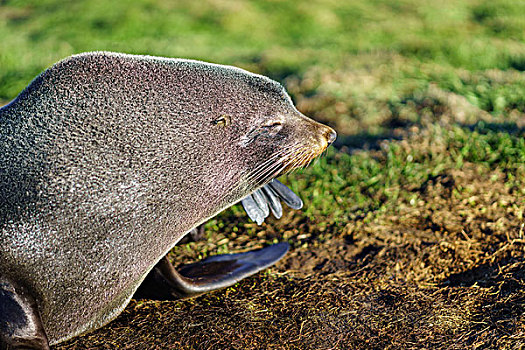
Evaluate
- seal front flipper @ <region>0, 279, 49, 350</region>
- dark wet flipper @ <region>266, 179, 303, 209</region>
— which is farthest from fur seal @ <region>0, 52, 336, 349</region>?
dark wet flipper @ <region>266, 179, 303, 209</region>

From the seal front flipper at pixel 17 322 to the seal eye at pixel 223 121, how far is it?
1.24 meters

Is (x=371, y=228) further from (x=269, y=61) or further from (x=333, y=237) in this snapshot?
(x=269, y=61)

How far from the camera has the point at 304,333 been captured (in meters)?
2.97

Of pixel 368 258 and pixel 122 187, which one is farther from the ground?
pixel 122 187

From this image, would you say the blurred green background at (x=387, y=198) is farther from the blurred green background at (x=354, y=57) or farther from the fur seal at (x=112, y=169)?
the fur seal at (x=112, y=169)

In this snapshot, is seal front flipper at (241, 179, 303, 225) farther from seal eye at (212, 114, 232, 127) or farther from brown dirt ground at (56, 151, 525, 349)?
seal eye at (212, 114, 232, 127)

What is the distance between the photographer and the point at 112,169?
268cm

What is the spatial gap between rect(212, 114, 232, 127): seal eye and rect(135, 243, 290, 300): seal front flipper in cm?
80

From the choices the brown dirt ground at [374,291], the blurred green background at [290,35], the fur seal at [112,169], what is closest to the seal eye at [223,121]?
the fur seal at [112,169]

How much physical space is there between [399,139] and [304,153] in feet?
8.49

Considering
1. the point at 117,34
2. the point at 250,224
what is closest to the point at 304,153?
the point at 250,224

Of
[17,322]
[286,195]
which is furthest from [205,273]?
[17,322]

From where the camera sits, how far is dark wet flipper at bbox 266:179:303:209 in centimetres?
354

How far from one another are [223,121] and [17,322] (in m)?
Answer: 1.38
